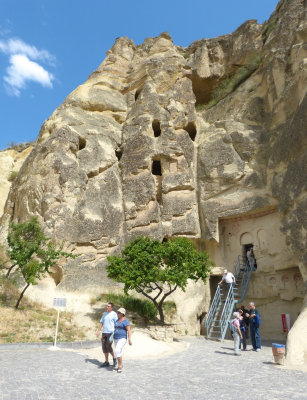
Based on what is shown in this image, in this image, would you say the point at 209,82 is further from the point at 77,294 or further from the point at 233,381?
the point at 233,381

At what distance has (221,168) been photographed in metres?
18.8

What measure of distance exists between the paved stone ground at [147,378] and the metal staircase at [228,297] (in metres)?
4.90

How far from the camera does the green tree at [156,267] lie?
12.8 m

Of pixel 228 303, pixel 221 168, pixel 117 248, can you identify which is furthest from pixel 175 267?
pixel 221 168

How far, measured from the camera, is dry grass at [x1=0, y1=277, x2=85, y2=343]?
10508 millimetres

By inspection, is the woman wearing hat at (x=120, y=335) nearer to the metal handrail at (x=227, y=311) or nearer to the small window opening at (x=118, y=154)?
the metal handrail at (x=227, y=311)

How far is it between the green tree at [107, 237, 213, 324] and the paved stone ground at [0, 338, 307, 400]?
4243mm

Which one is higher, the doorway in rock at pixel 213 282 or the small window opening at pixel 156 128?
the small window opening at pixel 156 128

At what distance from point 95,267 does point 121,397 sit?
38.4 feet

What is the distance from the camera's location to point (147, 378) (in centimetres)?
623

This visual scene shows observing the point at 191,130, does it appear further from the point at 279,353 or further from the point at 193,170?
the point at 279,353

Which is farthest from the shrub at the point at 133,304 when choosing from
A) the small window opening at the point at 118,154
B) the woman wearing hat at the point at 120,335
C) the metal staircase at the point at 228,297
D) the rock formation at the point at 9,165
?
the rock formation at the point at 9,165

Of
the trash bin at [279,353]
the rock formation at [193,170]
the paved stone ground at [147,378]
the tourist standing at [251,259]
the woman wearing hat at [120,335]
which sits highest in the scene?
the rock formation at [193,170]

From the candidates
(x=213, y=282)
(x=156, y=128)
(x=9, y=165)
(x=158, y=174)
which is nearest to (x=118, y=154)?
(x=158, y=174)
